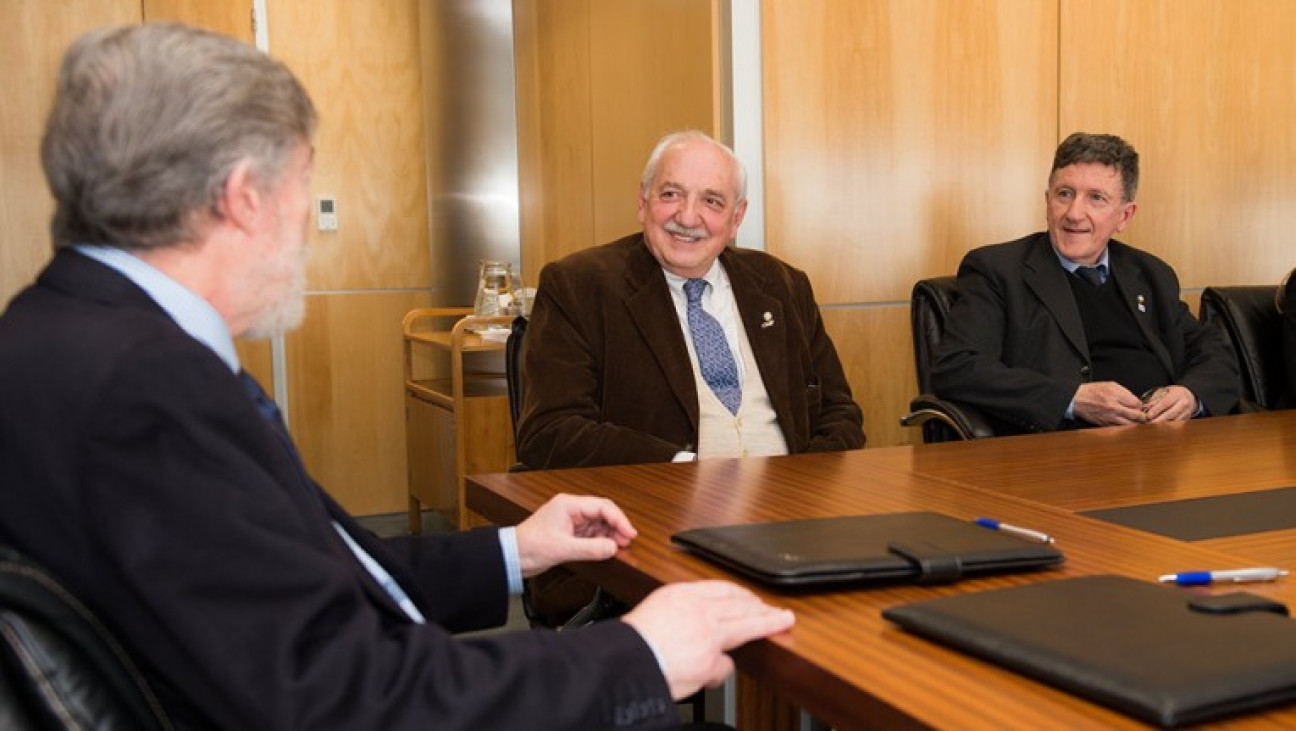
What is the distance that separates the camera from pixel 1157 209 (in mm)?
4191

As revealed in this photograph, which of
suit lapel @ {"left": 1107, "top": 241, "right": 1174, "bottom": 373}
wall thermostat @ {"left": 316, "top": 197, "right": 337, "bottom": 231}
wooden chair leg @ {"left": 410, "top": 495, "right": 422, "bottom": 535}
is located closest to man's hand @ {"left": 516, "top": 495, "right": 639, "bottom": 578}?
suit lapel @ {"left": 1107, "top": 241, "right": 1174, "bottom": 373}

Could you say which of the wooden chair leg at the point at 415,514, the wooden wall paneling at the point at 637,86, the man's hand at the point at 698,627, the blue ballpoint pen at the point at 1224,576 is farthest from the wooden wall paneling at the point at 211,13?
the blue ballpoint pen at the point at 1224,576

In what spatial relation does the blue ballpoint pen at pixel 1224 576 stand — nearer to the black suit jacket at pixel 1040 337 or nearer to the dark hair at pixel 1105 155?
the black suit jacket at pixel 1040 337

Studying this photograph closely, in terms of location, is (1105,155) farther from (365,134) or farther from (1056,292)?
(365,134)

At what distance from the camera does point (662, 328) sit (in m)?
2.68

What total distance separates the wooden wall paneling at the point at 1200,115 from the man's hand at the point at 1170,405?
1197mm

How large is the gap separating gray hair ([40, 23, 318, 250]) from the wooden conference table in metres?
0.59

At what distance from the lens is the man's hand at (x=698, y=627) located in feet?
3.46

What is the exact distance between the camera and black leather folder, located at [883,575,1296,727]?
85 cm

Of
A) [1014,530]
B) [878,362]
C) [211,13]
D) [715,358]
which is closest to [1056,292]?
[878,362]

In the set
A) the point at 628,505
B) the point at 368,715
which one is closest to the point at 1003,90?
the point at 628,505

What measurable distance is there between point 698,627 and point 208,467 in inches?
17.0

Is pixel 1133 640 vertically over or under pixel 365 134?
under

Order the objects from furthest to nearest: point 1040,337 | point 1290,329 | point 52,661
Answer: point 1290,329 → point 1040,337 → point 52,661
